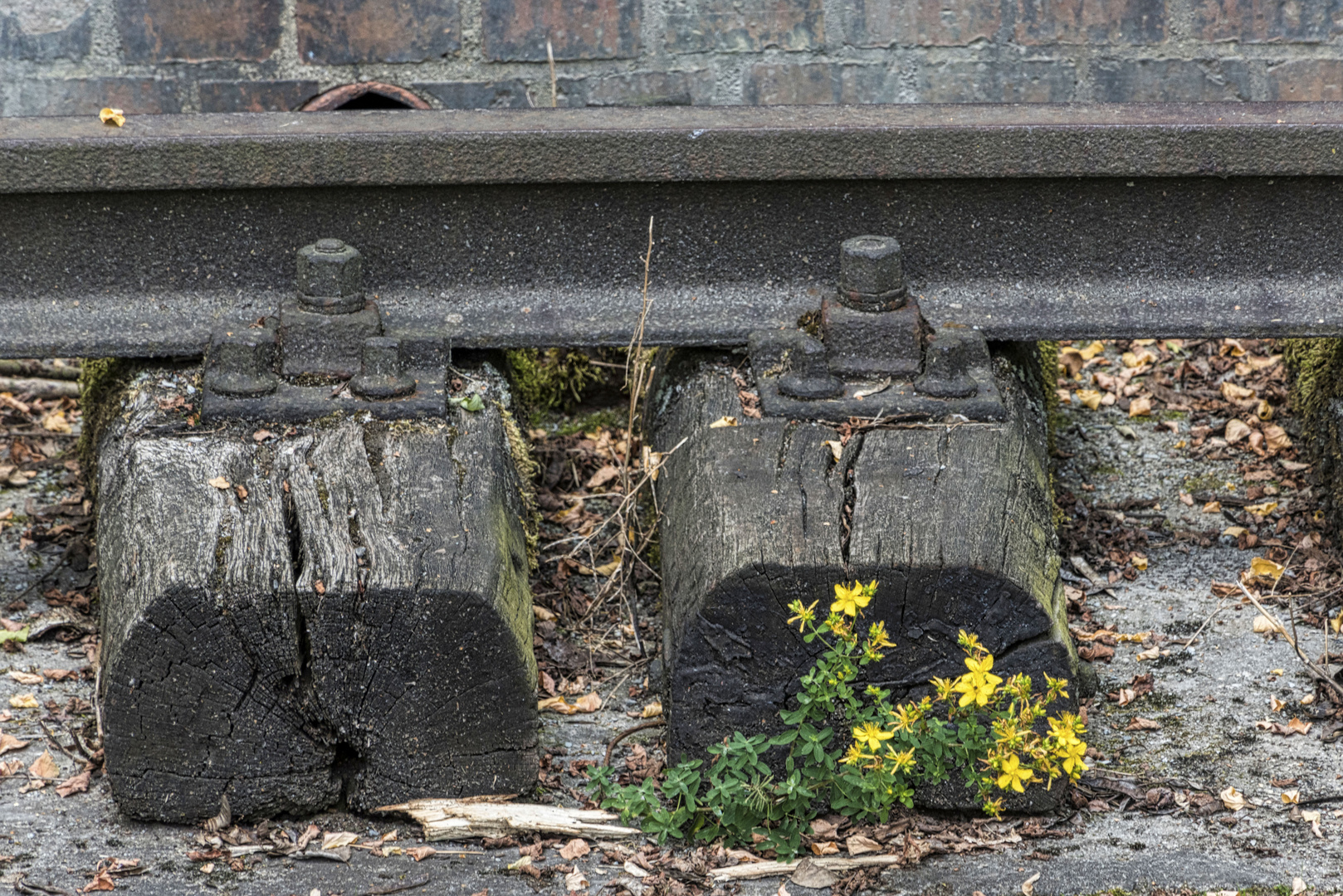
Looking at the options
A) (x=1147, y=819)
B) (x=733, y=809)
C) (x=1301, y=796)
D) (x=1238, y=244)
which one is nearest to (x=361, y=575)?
(x=733, y=809)

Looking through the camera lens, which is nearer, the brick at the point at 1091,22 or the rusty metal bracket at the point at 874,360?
the rusty metal bracket at the point at 874,360

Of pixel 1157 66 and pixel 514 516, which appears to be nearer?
pixel 514 516

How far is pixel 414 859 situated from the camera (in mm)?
2621

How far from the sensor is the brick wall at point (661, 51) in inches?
190

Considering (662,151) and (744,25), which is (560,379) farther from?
(744,25)

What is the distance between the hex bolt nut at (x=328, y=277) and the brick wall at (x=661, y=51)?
1801 millimetres

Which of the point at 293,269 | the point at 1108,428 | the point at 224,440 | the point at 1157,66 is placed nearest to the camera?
the point at 224,440

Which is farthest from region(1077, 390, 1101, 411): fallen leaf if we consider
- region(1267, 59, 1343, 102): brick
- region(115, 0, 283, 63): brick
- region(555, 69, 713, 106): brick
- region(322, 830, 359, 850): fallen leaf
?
region(115, 0, 283, 63): brick

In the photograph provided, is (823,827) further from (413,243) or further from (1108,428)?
(1108,428)

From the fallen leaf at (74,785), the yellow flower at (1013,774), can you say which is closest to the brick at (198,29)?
the fallen leaf at (74,785)

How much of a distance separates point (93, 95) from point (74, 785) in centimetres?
296

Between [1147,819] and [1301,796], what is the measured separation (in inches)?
12.3

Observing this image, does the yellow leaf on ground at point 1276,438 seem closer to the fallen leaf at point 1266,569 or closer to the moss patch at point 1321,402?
the moss patch at point 1321,402

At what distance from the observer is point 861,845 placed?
261 centimetres
